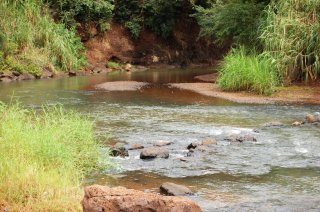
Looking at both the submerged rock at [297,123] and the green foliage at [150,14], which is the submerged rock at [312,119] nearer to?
the submerged rock at [297,123]

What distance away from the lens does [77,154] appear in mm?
9266

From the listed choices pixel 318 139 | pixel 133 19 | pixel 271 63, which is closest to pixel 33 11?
pixel 133 19

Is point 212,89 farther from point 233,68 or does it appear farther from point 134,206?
point 134,206

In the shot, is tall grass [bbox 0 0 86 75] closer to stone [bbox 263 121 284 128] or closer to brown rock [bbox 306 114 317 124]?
stone [bbox 263 121 284 128]

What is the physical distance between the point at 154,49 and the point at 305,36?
17.4 m

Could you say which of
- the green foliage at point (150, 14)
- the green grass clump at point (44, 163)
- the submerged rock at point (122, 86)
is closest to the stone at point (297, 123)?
the green grass clump at point (44, 163)

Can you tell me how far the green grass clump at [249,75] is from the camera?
2002 cm

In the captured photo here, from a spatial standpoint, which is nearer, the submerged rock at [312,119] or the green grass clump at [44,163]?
the green grass clump at [44,163]

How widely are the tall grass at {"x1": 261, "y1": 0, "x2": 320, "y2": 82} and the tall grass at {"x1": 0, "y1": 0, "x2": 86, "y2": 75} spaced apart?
37.4ft

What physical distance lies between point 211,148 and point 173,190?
3.40 meters

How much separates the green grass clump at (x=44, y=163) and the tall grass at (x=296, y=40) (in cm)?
1202

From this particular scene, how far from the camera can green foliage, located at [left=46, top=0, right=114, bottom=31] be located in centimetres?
3283

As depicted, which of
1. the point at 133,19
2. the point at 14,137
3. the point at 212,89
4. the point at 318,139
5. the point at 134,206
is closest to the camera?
the point at 134,206

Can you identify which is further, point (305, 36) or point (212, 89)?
point (212, 89)
